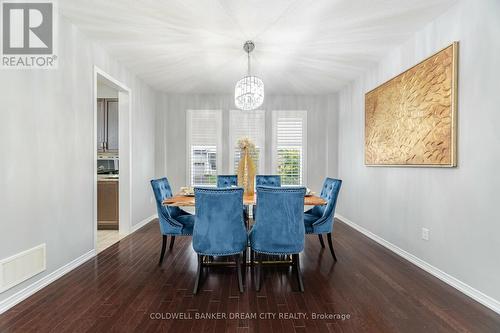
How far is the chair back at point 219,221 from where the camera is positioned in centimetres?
229

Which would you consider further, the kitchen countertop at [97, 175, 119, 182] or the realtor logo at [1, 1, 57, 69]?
the kitchen countertop at [97, 175, 119, 182]

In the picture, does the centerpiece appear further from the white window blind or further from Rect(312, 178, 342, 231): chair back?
the white window blind

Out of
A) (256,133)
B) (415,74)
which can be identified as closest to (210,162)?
(256,133)

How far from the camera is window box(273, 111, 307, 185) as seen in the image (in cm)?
571

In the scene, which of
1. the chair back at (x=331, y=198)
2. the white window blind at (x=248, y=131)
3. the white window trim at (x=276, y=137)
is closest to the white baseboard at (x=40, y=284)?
the chair back at (x=331, y=198)

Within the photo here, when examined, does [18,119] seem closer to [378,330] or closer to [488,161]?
[378,330]

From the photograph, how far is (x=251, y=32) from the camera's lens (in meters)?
3.07

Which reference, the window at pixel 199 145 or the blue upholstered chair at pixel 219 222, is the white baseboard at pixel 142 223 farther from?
the blue upholstered chair at pixel 219 222

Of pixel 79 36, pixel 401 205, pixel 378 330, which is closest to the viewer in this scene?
pixel 378 330

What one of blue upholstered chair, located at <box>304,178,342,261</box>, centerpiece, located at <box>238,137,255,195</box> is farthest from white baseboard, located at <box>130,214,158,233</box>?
blue upholstered chair, located at <box>304,178,342,261</box>

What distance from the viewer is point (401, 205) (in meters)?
3.37

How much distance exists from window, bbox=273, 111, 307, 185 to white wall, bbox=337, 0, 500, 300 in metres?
2.29

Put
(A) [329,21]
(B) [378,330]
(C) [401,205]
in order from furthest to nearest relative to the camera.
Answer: (C) [401,205]
(A) [329,21]
(B) [378,330]

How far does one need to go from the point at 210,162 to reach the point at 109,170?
2028mm
